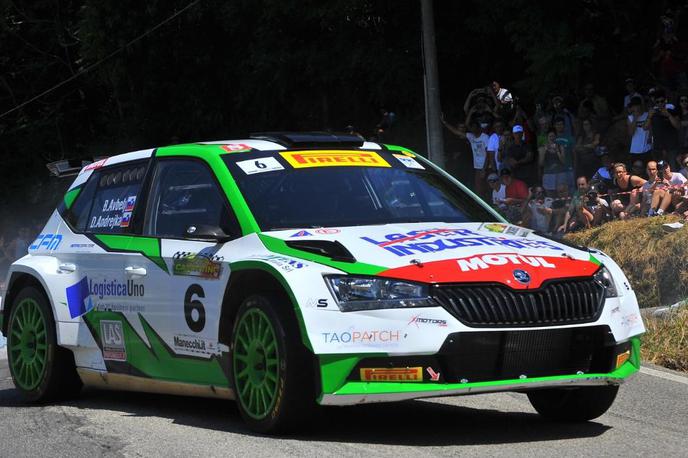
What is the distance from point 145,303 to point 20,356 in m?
1.66

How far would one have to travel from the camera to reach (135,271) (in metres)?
7.53

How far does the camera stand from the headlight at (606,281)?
633 centimetres

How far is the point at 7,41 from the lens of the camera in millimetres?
37219

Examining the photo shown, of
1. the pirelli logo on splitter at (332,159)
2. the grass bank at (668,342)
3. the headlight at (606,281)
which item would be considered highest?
the pirelli logo on splitter at (332,159)

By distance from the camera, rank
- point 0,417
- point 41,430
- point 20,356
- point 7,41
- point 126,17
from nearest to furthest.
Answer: point 41,430
point 0,417
point 20,356
point 126,17
point 7,41

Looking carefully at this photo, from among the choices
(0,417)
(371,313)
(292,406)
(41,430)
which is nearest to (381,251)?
(371,313)

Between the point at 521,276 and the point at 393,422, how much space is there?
54.8 inches

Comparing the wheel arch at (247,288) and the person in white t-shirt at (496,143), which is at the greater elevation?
the wheel arch at (247,288)

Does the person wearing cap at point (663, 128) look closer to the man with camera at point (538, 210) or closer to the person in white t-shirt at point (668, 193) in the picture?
the person in white t-shirt at point (668, 193)

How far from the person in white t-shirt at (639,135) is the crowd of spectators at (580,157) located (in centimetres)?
1

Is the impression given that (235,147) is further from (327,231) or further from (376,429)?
(376,429)

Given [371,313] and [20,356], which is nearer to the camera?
[371,313]

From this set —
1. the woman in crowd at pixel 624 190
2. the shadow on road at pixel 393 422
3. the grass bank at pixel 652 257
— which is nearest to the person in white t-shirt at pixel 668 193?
the woman in crowd at pixel 624 190

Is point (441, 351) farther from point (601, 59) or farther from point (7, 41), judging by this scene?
point (7, 41)
